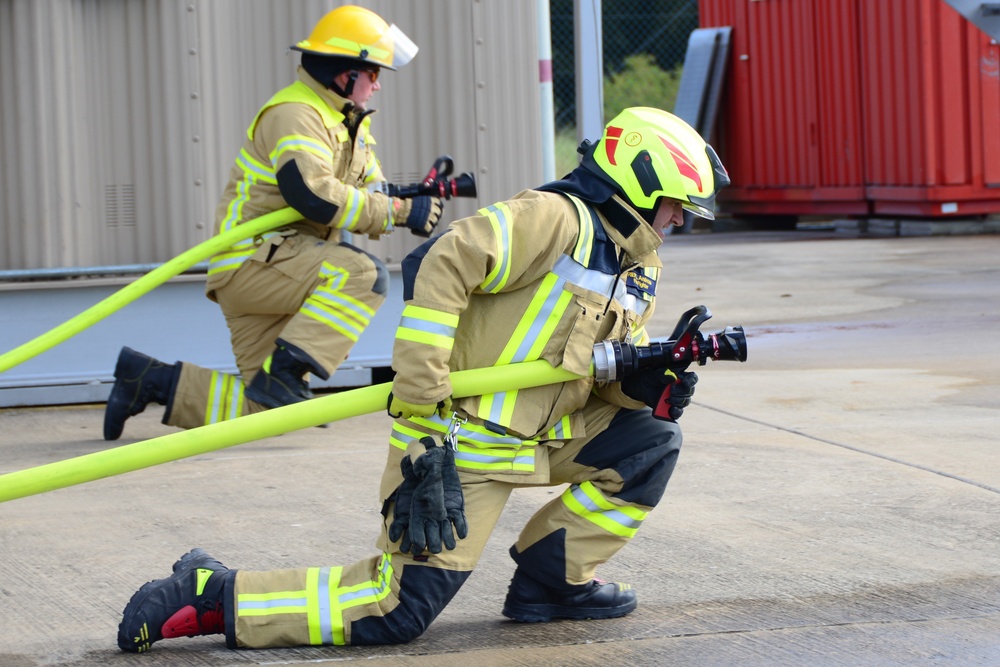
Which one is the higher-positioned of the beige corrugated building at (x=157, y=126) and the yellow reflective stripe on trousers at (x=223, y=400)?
the beige corrugated building at (x=157, y=126)

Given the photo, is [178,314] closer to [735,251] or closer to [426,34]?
[426,34]

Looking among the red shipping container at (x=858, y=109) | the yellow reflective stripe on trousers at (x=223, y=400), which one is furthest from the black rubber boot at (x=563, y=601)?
the red shipping container at (x=858, y=109)

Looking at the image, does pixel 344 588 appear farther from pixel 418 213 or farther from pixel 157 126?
pixel 157 126

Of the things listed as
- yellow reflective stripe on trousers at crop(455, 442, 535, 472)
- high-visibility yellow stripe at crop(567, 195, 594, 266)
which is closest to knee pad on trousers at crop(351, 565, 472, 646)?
yellow reflective stripe on trousers at crop(455, 442, 535, 472)

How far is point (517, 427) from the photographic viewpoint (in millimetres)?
3385

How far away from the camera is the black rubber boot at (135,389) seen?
5996 millimetres

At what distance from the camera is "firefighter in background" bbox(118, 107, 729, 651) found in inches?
127

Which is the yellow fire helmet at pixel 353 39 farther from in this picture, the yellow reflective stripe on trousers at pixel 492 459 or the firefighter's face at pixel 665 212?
the yellow reflective stripe on trousers at pixel 492 459

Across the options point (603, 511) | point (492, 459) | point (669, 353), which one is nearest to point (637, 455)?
point (603, 511)

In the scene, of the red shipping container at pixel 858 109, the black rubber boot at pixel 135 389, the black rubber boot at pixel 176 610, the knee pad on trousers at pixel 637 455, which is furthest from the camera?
the red shipping container at pixel 858 109

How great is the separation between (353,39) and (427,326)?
2.85m

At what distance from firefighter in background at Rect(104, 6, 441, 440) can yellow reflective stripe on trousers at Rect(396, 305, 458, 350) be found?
8.16 feet

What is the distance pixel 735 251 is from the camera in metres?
15.3

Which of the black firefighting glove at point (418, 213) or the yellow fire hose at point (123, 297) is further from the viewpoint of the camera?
the black firefighting glove at point (418, 213)
